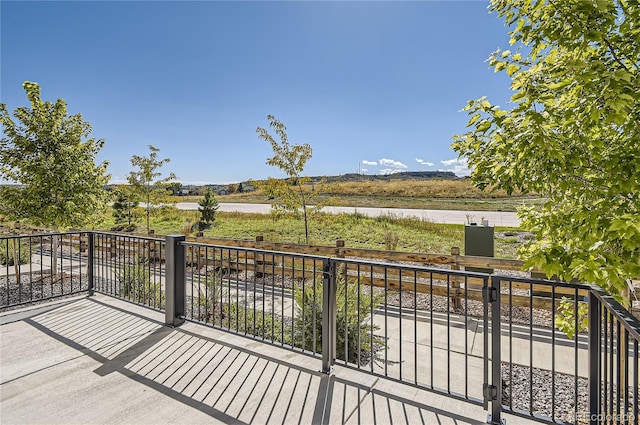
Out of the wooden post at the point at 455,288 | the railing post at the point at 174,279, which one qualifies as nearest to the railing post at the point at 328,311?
the railing post at the point at 174,279

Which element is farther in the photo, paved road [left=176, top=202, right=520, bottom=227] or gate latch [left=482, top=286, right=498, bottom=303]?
paved road [left=176, top=202, right=520, bottom=227]

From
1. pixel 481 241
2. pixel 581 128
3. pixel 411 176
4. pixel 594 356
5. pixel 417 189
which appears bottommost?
pixel 594 356

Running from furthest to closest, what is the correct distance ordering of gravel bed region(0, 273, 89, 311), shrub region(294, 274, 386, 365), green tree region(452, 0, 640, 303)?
gravel bed region(0, 273, 89, 311) → shrub region(294, 274, 386, 365) → green tree region(452, 0, 640, 303)

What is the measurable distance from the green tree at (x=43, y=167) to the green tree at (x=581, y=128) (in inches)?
287

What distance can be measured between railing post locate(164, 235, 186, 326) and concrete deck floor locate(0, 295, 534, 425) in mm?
176

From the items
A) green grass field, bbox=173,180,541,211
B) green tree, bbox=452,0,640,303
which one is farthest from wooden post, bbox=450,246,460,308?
green grass field, bbox=173,180,541,211

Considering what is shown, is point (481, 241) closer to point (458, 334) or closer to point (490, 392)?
point (458, 334)

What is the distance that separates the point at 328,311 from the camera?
9.00 feet

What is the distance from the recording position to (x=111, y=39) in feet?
26.7

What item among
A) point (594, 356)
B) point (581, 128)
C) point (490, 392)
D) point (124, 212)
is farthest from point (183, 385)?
point (124, 212)

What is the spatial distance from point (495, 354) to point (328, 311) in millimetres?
1244

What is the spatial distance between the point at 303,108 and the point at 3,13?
7767mm

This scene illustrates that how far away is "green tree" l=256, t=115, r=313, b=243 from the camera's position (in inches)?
341

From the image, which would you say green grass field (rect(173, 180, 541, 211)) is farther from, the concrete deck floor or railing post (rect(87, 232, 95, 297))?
the concrete deck floor
